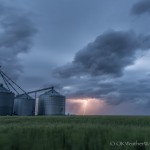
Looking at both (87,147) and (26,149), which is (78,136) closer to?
(87,147)

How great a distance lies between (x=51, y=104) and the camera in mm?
109875

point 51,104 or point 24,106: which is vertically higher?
point 51,104

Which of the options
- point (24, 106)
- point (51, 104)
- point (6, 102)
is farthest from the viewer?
point (24, 106)

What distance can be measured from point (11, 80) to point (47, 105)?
87.6 feet

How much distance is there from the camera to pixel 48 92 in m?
119

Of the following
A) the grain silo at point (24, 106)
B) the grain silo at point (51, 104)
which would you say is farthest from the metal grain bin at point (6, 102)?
the grain silo at point (51, 104)

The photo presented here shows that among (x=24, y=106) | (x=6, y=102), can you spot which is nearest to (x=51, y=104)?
(x=24, y=106)

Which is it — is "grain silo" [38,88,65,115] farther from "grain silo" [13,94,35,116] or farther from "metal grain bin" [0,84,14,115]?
"metal grain bin" [0,84,14,115]

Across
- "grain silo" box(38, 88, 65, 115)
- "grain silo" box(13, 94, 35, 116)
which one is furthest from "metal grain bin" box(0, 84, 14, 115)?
"grain silo" box(38, 88, 65, 115)

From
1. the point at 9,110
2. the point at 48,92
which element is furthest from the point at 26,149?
the point at 48,92

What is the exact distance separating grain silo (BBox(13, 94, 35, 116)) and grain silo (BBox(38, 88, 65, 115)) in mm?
3414

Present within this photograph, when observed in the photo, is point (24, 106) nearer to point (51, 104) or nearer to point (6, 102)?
point (51, 104)

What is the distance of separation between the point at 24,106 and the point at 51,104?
11021mm

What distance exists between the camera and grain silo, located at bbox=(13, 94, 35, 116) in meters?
109
